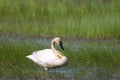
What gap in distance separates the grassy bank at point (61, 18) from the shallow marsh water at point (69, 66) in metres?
3.32

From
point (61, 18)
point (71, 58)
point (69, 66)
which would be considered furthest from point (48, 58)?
point (61, 18)

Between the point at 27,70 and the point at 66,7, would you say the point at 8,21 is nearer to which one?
the point at 66,7

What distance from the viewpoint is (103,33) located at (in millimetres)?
15922

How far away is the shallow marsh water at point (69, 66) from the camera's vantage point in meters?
10.6

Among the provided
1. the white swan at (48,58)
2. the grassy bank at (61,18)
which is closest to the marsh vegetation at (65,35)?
the grassy bank at (61,18)

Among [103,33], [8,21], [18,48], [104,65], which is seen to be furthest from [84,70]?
[8,21]

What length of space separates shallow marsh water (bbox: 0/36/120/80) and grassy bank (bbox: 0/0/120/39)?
3321 mm

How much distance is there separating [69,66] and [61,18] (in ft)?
21.0

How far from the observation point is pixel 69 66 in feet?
38.4

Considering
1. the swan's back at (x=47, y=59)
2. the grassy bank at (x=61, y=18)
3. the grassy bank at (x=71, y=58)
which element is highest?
the swan's back at (x=47, y=59)

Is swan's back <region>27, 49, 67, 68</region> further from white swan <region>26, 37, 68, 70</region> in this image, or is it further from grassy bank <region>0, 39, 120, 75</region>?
grassy bank <region>0, 39, 120, 75</region>

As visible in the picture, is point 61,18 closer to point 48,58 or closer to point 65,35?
point 65,35

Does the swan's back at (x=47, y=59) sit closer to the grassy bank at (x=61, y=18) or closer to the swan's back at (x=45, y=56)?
the swan's back at (x=45, y=56)

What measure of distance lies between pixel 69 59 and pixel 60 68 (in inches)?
9.5
